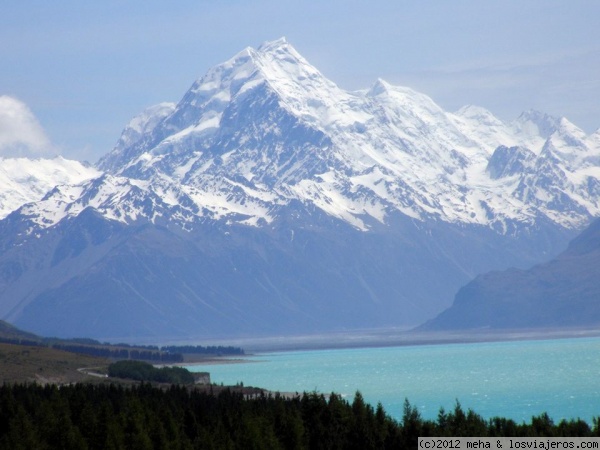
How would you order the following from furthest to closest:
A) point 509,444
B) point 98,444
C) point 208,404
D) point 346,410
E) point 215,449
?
1. point 208,404
2. point 346,410
3. point 98,444
4. point 215,449
5. point 509,444

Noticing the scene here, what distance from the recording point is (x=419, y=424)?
120625 mm

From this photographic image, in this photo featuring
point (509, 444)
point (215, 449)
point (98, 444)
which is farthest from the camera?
point (98, 444)

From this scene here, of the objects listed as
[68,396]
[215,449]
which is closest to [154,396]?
[68,396]

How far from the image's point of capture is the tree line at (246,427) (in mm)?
118875

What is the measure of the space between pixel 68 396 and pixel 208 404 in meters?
18.8

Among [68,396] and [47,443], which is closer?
[47,443]

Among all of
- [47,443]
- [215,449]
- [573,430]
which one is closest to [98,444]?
[47,443]

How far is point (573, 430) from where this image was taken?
4702 inches

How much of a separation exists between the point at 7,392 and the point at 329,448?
51851 mm

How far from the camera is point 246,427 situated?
122m

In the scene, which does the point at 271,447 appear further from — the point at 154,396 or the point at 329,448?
the point at 154,396

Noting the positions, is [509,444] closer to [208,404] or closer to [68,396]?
[208,404]

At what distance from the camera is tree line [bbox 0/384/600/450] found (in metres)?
119

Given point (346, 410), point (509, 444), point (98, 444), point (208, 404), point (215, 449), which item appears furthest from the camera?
point (208, 404)
